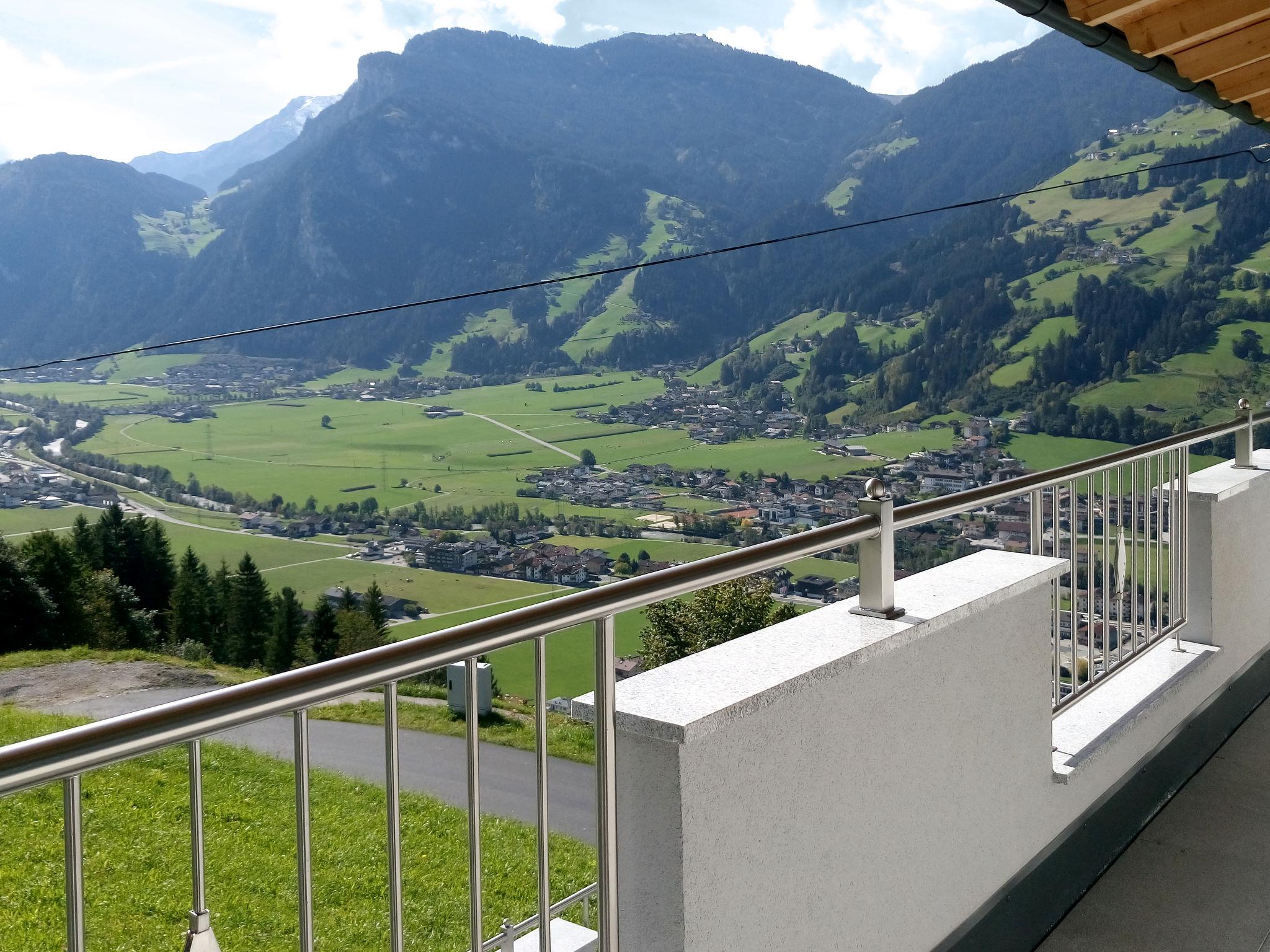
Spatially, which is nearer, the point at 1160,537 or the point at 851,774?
the point at 851,774

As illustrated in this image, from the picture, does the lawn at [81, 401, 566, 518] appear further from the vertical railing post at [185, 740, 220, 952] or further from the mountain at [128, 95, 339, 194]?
the mountain at [128, 95, 339, 194]

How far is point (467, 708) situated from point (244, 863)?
29.1 metres

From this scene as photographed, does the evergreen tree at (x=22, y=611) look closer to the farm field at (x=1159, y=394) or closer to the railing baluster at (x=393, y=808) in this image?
the railing baluster at (x=393, y=808)

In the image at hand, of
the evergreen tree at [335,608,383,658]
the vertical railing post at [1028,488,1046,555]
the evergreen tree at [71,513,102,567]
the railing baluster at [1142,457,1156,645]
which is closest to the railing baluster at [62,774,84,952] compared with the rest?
the vertical railing post at [1028,488,1046,555]

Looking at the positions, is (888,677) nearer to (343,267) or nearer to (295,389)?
(295,389)

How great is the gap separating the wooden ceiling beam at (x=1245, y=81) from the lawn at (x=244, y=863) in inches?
765

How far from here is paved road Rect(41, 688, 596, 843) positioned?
29609mm

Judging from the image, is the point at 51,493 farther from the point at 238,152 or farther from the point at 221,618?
the point at 238,152

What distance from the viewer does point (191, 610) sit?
1847 inches

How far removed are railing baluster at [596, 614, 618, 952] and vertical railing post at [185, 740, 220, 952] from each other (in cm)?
53

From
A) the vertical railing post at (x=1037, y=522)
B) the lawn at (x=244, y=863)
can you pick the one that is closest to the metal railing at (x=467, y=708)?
the vertical railing post at (x=1037, y=522)

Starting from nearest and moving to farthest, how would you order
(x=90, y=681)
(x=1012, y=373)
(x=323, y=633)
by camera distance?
(x=90, y=681) < (x=323, y=633) < (x=1012, y=373)

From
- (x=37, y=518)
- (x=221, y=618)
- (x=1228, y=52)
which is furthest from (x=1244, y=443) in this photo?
(x=37, y=518)

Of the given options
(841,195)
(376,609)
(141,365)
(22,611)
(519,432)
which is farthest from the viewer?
(841,195)
